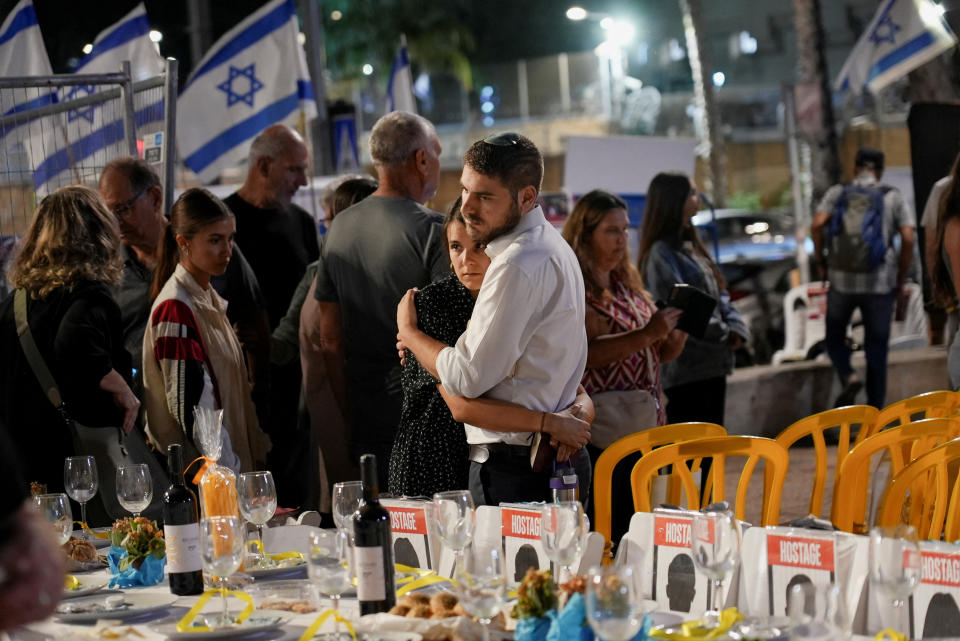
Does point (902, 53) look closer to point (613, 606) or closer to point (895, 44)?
point (895, 44)

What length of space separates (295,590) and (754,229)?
18.1 metres

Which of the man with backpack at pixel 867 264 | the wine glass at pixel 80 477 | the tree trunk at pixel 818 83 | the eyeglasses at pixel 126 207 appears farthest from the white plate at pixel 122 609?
the tree trunk at pixel 818 83

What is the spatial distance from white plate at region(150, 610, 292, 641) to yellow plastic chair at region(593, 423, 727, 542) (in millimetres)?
1215

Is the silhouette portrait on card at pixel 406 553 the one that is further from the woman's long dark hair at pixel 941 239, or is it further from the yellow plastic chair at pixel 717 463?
the woman's long dark hair at pixel 941 239

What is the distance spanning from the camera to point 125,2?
24547mm

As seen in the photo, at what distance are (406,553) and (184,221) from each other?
6.08 feet

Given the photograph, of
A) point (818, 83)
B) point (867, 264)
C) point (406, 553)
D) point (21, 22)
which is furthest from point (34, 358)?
point (818, 83)

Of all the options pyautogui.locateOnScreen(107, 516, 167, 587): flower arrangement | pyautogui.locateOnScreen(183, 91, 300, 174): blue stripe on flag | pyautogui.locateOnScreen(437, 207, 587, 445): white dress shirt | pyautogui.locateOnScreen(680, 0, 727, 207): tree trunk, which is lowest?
pyautogui.locateOnScreen(107, 516, 167, 587): flower arrangement

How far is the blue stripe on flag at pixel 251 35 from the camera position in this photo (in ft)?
24.1

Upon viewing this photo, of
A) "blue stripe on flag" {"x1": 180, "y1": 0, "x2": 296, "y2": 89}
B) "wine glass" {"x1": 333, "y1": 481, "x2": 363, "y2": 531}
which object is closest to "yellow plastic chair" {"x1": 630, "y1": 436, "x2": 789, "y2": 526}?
"wine glass" {"x1": 333, "y1": 481, "x2": 363, "y2": 531}

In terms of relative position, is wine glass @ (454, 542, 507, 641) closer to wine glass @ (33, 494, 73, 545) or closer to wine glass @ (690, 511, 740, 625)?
wine glass @ (690, 511, 740, 625)

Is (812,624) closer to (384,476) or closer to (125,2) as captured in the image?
(384,476)

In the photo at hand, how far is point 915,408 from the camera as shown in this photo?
14.3 ft

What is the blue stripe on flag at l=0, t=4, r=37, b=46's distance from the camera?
7.91 metres
